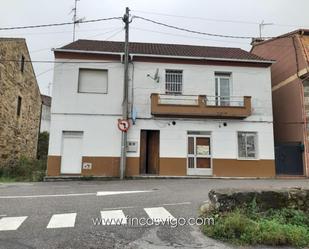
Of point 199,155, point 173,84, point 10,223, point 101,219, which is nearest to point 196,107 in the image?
point 173,84

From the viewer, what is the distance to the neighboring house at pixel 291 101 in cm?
1925

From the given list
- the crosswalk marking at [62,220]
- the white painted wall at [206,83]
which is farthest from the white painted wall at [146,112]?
the crosswalk marking at [62,220]

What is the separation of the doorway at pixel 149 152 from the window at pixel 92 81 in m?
3.34

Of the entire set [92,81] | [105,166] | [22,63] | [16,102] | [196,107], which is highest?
[22,63]

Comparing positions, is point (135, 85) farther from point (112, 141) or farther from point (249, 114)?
point (249, 114)

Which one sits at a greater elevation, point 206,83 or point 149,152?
point 206,83

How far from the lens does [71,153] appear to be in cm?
1794

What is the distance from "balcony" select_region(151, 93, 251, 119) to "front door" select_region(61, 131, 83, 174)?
4.24 m

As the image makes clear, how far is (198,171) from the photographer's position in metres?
18.6

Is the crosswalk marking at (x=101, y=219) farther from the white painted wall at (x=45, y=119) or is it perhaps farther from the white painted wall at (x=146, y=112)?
the white painted wall at (x=45, y=119)

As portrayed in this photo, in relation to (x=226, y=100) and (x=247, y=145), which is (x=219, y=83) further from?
(x=247, y=145)

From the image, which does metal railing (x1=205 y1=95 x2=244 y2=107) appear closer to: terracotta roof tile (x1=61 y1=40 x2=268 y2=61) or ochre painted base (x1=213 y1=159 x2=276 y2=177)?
terracotta roof tile (x1=61 y1=40 x2=268 y2=61)

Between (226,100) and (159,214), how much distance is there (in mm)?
12708

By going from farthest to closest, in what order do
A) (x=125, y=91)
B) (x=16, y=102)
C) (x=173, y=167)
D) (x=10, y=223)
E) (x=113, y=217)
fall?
1. (x=16, y=102)
2. (x=173, y=167)
3. (x=125, y=91)
4. (x=113, y=217)
5. (x=10, y=223)
